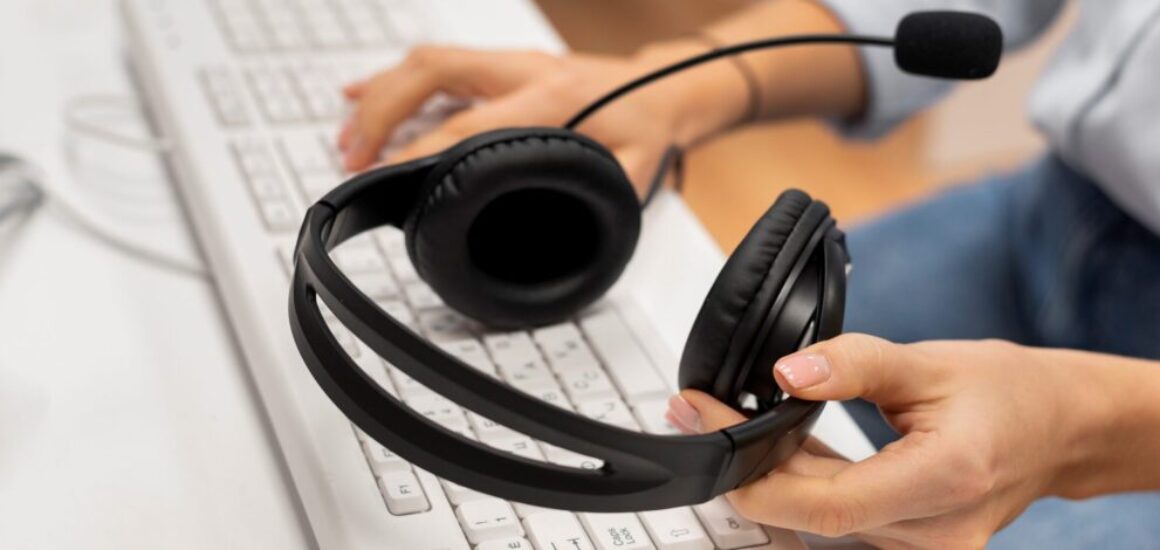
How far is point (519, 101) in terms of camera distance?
677 millimetres

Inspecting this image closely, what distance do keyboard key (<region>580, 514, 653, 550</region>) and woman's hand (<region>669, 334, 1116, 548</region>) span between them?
0.04 m

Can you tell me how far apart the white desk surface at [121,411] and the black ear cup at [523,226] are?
11cm

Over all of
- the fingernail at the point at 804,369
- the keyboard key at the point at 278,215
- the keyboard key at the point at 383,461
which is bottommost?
the keyboard key at the point at 383,461

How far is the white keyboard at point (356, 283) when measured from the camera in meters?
0.46

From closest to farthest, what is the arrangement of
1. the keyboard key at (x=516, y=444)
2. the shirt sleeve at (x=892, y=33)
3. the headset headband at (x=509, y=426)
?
1. the headset headband at (x=509, y=426)
2. the keyboard key at (x=516, y=444)
3. the shirt sleeve at (x=892, y=33)

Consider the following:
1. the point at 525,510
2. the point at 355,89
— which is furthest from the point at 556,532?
the point at 355,89

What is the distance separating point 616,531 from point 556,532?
22 millimetres

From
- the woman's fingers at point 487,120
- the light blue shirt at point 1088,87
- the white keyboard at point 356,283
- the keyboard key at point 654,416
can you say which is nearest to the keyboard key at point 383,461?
the white keyboard at point 356,283

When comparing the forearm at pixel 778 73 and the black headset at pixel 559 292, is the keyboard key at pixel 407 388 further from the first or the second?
the forearm at pixel 778 73

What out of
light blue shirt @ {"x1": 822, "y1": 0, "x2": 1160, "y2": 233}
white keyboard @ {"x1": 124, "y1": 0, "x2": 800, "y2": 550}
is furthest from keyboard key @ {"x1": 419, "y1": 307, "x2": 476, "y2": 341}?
light blue shirt @ {"x1": 822, "y1": 0, "x2": 1160, "y2": 233}

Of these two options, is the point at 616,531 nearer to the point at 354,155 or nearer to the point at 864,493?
the point at 864,493

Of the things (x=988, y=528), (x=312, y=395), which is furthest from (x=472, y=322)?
(x=988, y=528)

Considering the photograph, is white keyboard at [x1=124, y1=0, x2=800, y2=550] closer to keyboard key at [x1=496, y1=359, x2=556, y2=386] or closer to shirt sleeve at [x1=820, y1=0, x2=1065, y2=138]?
keyboard key at [x1=496, y1=359, x2=556, y2=386]

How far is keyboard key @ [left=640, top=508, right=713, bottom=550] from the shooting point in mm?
462
